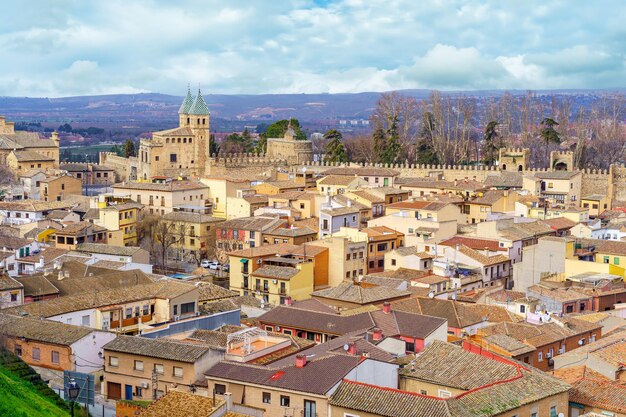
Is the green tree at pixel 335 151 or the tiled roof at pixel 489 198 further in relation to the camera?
the green tree at pixel 335 151

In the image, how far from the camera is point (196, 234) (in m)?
41.6

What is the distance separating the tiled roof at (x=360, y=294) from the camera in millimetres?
28516

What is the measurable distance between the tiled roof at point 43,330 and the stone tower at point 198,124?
111 feet

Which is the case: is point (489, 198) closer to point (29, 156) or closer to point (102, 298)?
point (102, 298)

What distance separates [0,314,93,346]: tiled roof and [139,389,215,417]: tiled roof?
4.95 meters

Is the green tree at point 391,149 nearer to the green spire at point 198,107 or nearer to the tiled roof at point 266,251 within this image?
the green spire at point 198,107

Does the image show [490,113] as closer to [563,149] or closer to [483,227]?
[563,149]

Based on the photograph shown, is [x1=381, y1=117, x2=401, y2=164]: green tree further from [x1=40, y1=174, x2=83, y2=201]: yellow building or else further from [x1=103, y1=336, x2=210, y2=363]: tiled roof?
[x1=103, y1=336, x2=210, y2=363]: tiled roof

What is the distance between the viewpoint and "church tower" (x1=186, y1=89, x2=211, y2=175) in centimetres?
5797

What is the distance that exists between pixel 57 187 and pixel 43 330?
94.4ft

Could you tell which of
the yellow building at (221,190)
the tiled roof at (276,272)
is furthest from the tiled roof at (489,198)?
the tiled roof at (276,272)

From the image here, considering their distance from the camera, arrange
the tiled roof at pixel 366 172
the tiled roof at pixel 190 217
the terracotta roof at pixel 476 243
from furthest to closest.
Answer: the tiled roof at pixel 366 172
the tiled roof at pixel 190 217
the terracotta roof at pixel 476 243

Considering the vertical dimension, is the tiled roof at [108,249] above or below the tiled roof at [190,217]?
below

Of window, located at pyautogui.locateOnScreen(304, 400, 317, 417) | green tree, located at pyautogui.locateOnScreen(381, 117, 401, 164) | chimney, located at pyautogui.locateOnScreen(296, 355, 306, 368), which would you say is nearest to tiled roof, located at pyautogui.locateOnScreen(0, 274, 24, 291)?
chimney, located at pyautogui.locateOnScreen(296, 355, 306, 368)
